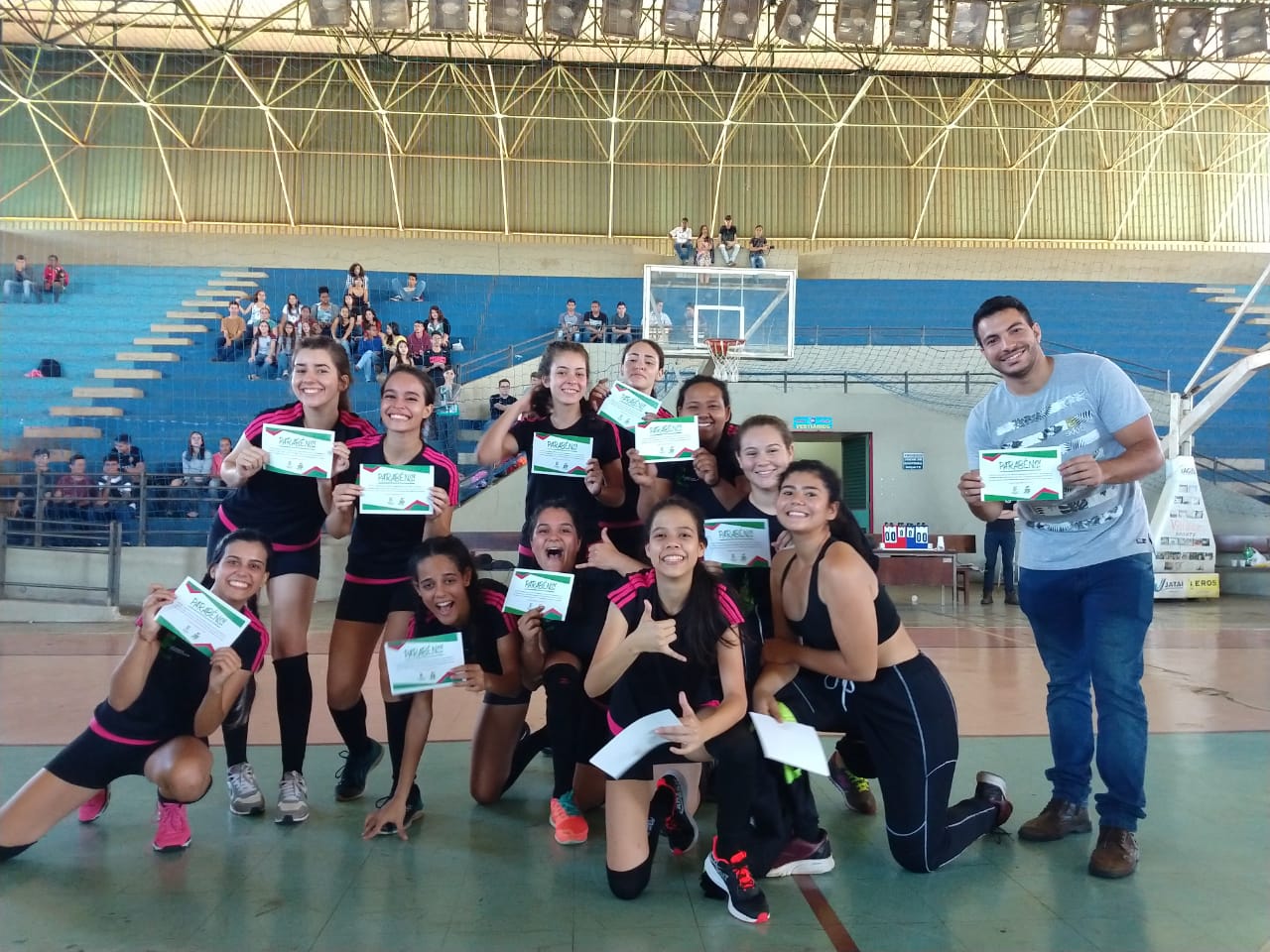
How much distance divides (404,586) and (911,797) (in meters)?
2.03

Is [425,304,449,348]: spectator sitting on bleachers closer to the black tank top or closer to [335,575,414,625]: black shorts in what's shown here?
[335,575,414,625]: black shorts

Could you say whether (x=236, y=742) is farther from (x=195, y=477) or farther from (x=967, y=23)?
(x=967, y=23)

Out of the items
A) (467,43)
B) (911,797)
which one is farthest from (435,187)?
(911,797)

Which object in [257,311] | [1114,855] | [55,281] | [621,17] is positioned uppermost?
[621,17]

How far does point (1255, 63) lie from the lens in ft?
57.0

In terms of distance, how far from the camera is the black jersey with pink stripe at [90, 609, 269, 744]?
2.99 m

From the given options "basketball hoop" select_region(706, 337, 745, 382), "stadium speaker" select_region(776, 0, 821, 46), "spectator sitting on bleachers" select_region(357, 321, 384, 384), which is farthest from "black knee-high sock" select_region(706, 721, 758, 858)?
"stadium speaker" select_region(776, 0, 821, 46)

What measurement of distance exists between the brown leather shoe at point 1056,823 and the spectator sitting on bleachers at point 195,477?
10341 millimetres

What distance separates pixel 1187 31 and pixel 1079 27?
194 centimetres

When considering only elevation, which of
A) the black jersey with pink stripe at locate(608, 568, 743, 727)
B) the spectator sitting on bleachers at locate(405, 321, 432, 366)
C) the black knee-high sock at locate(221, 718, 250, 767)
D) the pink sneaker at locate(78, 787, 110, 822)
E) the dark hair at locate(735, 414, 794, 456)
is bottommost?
the pink sneaker at locate(78, 787, 110, 822)

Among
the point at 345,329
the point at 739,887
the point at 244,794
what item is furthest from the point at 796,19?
the point at 739,887

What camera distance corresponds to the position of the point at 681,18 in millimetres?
14180

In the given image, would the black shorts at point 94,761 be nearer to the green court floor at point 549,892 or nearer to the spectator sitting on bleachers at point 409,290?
the green court floor at point 549,892

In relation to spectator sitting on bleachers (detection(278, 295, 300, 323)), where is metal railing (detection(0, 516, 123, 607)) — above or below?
below
